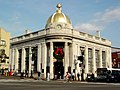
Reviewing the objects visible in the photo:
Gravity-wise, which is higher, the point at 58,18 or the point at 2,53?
the point at 58,18

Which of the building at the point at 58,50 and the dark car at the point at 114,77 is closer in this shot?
the dark car at the point at 114,77

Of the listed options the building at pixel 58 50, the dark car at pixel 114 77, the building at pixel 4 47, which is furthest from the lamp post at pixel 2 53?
the dark car at pixel 114 77

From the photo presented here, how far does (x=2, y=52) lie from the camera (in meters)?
90.9

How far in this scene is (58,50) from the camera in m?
59.2

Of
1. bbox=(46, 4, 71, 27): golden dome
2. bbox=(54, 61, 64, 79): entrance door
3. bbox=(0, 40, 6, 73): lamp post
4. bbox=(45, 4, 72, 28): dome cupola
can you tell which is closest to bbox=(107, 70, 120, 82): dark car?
bbox=(54, 61, 64, 79): entrance door

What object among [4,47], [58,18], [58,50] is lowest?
[58,50]

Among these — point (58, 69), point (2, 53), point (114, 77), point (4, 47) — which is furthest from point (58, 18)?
point (4, 47)

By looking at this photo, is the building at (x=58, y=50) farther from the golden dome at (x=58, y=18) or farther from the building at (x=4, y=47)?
the building at (x=4, y=47)

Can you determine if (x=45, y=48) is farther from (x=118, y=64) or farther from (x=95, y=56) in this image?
(x=118, y=64)

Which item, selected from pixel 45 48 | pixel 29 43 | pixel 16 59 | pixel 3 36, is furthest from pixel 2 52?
pixel 45 48

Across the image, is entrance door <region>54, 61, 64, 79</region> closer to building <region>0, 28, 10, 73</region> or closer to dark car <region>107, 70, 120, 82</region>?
dark car <region>107, 70, 120, 82</region>

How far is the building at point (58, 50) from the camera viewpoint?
5941cm

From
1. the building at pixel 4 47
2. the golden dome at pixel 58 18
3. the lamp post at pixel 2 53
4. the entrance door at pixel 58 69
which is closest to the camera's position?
the entrance door at pixel 58 69

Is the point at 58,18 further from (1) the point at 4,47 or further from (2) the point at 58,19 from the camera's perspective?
(1) the point at 4,47
